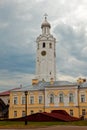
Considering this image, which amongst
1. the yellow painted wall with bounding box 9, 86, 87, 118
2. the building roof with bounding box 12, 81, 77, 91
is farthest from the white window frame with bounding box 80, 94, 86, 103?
the building roof with bounding box 12, 81, 77, 91

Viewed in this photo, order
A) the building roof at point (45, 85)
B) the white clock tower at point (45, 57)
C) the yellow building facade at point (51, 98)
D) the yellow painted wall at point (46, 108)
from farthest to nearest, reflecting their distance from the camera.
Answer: the white clock tower at point (45, 57) < the building roof at point (45, 85) < the yellow building facade at point (51, 98) < the yellow painted wall at point (46, 108)

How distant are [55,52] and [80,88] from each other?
1086 inches

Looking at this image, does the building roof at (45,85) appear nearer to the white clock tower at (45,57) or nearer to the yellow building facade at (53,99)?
the yellow building facade at (53,99)

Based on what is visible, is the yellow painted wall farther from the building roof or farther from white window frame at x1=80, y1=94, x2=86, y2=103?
the building roof

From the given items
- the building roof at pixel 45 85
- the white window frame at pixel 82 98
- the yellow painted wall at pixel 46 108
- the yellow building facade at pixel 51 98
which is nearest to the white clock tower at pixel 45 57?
the yellow building facade at pixel 51 98

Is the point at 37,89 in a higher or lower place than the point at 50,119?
higher

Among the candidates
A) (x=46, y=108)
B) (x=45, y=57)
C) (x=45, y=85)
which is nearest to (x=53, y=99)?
(x=46, y=108)

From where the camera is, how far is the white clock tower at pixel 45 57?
3408 inches

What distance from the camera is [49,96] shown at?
66.6 metres

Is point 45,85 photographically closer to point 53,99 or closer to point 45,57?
point 53,99

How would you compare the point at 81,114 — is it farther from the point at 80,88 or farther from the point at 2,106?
the point at 2,106

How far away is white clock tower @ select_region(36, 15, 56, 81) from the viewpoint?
284 ft

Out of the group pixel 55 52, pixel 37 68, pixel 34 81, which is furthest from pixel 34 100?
pixel 55 52

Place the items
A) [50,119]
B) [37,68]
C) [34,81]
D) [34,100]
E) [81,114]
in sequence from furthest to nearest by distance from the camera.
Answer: [37,68] < [34,81] < [34,100] < [81,114] < [50,119]
